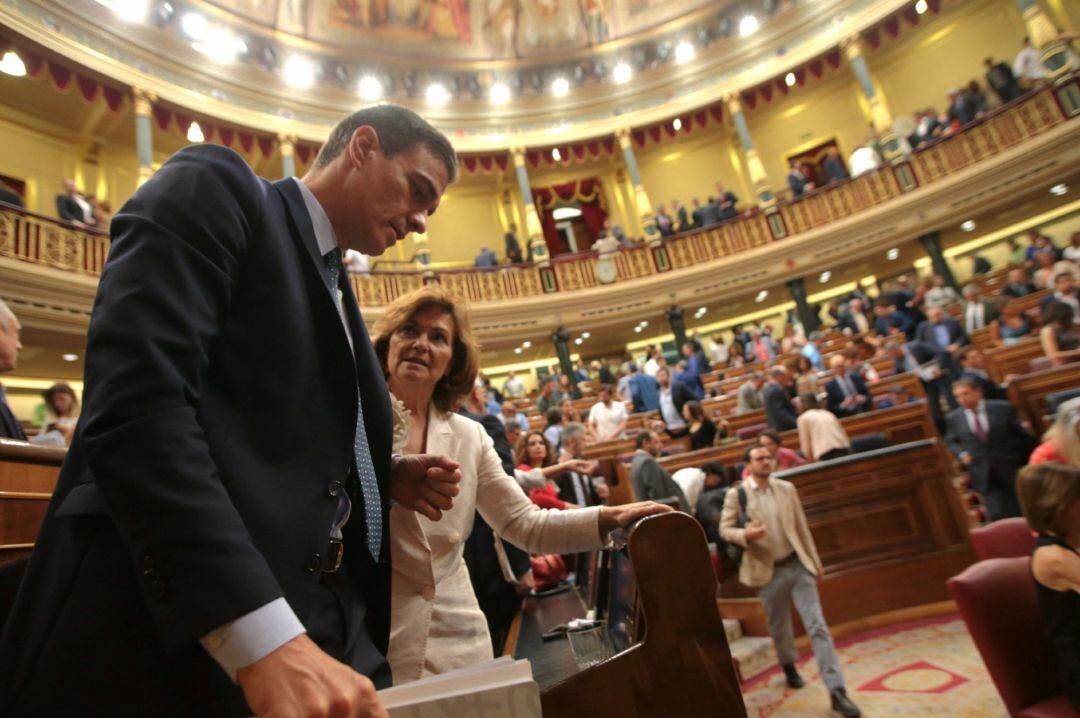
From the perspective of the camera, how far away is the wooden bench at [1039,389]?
16.4ft

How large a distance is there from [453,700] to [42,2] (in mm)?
12002

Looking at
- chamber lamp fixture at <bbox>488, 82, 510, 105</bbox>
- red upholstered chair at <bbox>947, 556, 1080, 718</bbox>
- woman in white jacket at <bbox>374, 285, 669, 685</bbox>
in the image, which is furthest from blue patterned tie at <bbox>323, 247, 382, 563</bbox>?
chamber lamp fixture at <bbox>488, 82, 510, 105</bbox>

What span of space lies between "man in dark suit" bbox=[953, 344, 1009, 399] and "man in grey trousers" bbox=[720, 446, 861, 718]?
2.07 metres

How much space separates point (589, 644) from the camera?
1247mm

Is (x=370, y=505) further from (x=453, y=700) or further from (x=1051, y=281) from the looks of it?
(x=1051, y=281)

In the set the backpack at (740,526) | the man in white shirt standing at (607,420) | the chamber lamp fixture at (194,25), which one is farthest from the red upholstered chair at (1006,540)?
the chamber lamp fixture at (194,25)

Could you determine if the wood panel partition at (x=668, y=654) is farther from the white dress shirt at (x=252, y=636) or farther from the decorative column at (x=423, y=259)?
the decorative column at (x=423, y=259)

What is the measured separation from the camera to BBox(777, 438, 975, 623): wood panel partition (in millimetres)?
4582

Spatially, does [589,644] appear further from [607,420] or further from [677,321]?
[677,321]

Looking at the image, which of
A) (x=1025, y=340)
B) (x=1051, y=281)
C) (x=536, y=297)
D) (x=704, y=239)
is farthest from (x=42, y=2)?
(x=1051, y=281)

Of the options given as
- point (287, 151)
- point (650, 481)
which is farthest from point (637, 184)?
point (650, 481)

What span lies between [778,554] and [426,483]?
3.48 meters

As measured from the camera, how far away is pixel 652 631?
102 centimetres

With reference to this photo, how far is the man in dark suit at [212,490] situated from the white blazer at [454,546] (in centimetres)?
27
